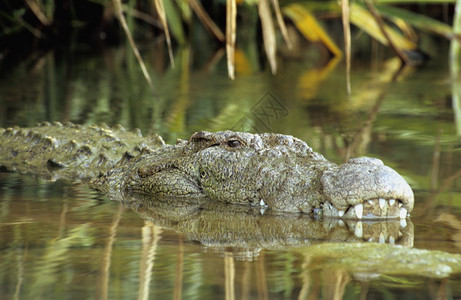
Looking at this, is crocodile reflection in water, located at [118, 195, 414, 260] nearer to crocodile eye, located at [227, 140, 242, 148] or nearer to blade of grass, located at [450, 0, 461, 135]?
crocodile eye, located at [227, 140, 242, 148]

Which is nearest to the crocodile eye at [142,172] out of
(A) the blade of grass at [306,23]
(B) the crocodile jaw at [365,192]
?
(B) the crocodile jaw at [365,192]

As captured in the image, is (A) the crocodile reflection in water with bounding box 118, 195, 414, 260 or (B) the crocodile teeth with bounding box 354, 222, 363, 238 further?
(B) the crocodile teeth with bounding box 354, 222, 363, 238

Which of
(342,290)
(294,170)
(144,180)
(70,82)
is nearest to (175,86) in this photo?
(70,82)

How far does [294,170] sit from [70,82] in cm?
762

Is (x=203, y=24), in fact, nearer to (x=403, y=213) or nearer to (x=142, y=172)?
(x=142, y=172)

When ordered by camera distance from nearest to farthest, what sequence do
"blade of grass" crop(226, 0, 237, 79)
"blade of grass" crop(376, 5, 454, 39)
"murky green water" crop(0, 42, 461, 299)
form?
"murky green water" crop(0, 42, 461, 299)
"blade of grass" crop(226, 0, 237, 79)
"blade of grass" crop(376, 5, 454, 39)

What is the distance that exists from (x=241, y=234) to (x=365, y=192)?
0.68 meters

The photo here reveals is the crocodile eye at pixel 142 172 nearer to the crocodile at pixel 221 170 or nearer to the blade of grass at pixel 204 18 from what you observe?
the crocodile at pixel 221 170

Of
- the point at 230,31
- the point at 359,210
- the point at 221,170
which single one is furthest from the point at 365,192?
the point at 230,31

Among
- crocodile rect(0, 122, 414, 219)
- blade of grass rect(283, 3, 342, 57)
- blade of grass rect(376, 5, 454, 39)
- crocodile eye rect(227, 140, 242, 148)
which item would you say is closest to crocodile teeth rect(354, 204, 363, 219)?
crocodile rect(0, 122, 414, 219)

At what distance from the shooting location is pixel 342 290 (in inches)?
113

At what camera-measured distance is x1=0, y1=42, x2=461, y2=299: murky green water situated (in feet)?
9.66

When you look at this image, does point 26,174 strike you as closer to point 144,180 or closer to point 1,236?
point 144,180

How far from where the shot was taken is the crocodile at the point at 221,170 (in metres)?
3.88
